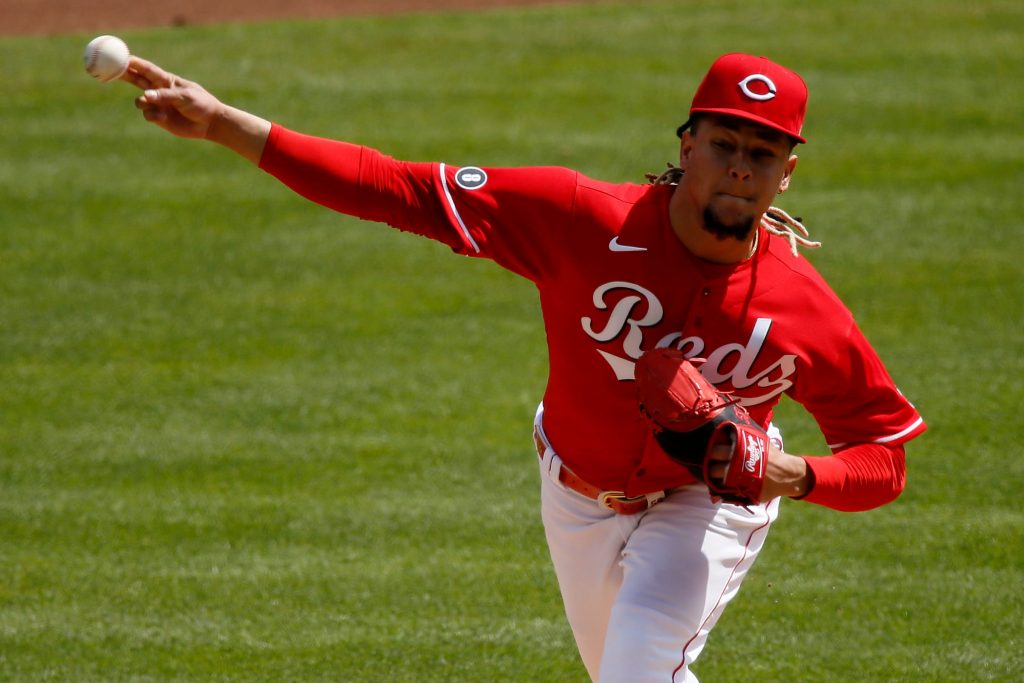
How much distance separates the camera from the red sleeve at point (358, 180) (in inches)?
134

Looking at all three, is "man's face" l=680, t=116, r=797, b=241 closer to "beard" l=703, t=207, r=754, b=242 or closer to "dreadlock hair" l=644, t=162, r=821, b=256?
"beard" l=703, t=207, r=754, b=242

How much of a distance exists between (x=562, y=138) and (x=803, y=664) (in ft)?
19.9

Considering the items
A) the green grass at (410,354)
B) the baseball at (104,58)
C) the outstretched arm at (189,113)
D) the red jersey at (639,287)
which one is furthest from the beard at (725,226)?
the green grass at (410,354)

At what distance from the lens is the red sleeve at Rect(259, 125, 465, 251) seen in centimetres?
341

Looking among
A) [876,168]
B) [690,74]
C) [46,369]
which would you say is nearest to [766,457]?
[46,369]

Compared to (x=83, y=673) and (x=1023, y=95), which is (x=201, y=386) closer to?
(x=83, y=673)

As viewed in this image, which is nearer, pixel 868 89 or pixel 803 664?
pixel 803 664

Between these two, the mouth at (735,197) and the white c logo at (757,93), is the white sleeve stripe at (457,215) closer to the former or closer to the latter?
the mouth at (735,197)

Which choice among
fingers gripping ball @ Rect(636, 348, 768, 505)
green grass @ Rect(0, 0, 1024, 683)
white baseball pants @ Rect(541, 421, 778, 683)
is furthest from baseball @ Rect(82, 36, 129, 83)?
green grass @ Rect(0, 0, 1024, 683)

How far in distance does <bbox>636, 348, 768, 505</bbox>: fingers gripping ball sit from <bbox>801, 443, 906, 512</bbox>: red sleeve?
6.8 inches

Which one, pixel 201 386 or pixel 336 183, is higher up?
pixel 336 183

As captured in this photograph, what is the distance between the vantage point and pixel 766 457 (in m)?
3.40

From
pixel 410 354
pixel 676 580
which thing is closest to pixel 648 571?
pixel 676 580

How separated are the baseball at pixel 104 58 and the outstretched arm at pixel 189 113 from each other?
0.15ft
